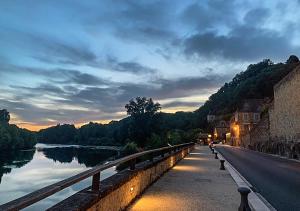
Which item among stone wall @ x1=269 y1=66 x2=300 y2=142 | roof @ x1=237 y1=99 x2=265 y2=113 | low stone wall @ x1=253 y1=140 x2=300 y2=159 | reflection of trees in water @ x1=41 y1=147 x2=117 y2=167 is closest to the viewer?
low stone wall @ x1=253 y1=140 x2=300 y2=159

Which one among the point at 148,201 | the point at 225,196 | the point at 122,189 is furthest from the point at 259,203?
the point at 122,189

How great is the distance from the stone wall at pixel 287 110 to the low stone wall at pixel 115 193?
1058 inches

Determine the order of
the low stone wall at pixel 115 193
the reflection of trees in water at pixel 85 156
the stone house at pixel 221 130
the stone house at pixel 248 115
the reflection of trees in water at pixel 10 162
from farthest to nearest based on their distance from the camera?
1. the stone house at pixel 221 130
2. the stone house at pixel 248 115
3. the reflection of trees in water at pixel 85 156
4. the reflection of trees in water at pixel 10 162
5. the low stone wall at pixel 115 193

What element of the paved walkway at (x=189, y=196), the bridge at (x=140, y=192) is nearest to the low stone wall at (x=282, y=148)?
the bridge at (x=140, y=192)

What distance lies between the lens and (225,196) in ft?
34.8

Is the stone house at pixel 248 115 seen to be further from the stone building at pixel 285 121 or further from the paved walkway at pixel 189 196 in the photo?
the paved walkway at pixel 189 196

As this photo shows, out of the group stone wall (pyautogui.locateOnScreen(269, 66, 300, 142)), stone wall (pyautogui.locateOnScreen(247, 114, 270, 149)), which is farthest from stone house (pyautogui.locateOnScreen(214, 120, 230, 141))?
stone wall (pyautogui.locateOnScreen(269, 66, 300, 142))

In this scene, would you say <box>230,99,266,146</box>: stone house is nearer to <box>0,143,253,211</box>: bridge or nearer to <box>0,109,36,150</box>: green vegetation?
<box>0,143,253,211</box>: bridge

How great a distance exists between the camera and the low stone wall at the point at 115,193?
5505mm

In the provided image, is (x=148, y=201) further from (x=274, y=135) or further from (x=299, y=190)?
(x=274, y=135)

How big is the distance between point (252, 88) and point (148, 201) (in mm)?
133161

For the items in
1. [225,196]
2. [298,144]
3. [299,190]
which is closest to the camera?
[225,196]

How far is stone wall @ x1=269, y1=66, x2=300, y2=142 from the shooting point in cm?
3553

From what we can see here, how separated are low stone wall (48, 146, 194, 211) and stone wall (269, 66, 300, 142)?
2687 centimetres
